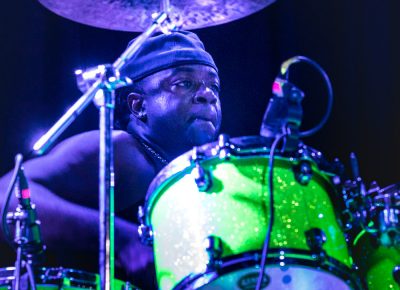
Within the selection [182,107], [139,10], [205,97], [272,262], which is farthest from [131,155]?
[272,262]

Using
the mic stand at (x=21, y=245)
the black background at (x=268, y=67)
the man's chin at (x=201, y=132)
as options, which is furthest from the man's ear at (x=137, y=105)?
the mic stand at (x=21, y=245)

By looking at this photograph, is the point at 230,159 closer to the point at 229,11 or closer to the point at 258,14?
the point at 229,11

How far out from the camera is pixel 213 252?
6.50 ft

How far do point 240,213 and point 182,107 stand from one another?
3.69ft

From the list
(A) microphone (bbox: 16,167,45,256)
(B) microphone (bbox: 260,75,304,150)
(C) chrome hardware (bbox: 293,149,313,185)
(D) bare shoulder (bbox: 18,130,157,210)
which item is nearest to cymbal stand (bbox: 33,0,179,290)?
(A) microphone (bbox: 16,167,45,256)

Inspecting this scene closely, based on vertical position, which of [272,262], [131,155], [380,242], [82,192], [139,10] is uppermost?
[139,10]

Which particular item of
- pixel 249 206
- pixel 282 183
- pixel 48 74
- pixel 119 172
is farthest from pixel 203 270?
pixel 48 74

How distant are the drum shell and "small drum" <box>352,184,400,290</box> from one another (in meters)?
0.12

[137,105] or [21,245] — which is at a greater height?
[137,105]

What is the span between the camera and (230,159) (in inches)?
83.1

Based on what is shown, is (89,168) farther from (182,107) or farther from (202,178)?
(202,178)

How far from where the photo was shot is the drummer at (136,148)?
2.78m

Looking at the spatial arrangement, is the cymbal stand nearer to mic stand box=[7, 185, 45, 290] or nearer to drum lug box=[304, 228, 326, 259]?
mic stand box=[7, 185, 45, 290]

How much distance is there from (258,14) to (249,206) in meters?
2.18
